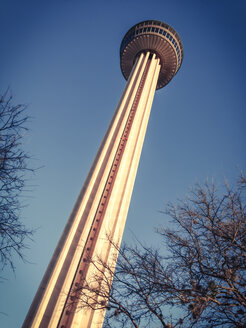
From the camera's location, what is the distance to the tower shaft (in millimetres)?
9344

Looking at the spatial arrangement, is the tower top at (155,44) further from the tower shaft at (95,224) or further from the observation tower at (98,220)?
the tower shaft at (95,224)

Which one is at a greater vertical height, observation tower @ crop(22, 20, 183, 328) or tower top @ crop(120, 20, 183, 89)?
tower top @ crop(120, 20, 183, 89)

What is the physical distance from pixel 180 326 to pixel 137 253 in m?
1.46

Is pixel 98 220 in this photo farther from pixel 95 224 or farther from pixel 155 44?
pixel 155 44

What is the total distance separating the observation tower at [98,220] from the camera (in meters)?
9.32

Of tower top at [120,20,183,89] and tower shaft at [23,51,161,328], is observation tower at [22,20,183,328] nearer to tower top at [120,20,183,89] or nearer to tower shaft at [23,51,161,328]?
tower shaft at [23,51,161,328]

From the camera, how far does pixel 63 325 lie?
910cm

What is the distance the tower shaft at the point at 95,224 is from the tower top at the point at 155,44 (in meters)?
15.3

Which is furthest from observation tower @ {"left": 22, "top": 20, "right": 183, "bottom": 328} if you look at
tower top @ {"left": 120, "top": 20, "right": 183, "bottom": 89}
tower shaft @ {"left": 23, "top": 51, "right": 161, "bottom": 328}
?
tower top @ {"left": 120, "top": 20, "right": 183, "bottom": 89}

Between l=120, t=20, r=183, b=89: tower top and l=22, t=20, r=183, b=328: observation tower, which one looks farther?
l=120, t=20, r=183, b=89: tower top

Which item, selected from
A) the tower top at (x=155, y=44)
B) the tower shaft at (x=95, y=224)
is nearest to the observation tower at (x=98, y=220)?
the tower shaft at (x=95, y=224)

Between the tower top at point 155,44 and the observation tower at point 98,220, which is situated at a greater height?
the tower top at point 155,44

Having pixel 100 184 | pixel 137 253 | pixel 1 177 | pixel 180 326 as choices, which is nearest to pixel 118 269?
pixel 137 253

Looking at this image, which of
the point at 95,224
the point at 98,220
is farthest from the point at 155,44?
the point at 95,224
